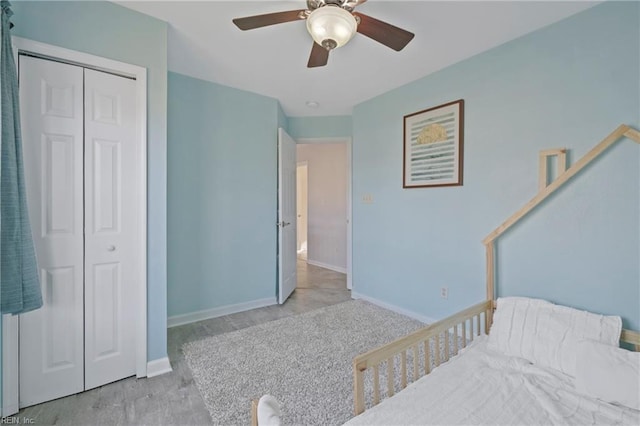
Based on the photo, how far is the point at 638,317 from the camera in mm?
1563

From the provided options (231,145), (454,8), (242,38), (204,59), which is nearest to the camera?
(454,8)

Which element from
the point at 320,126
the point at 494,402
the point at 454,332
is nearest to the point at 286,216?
the point at 320,126

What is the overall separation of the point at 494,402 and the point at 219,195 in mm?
2683

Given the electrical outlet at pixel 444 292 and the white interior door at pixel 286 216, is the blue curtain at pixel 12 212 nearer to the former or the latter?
the white interior door at pixel 286 216

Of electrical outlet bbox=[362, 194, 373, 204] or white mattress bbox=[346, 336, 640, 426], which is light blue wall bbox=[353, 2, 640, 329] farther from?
white mattress bbox=[346, 336, 640, 426]

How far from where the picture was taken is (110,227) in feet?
5.84

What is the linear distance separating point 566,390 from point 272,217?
275cm

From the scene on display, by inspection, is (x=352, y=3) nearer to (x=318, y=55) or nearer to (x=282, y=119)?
(x=318, y=55)

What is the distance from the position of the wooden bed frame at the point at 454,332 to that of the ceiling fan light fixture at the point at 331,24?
1.45 meters

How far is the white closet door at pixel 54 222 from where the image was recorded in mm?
A: 1547

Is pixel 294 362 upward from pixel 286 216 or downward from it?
downward

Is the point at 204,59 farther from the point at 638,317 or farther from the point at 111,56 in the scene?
the point at 638,317

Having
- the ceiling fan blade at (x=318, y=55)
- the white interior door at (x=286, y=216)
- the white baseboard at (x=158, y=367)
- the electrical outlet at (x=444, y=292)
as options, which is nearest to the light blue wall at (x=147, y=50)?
the white baseboard at (x=158, y=367)

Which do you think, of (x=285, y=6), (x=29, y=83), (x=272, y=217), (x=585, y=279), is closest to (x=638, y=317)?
(x=585, y=279)
